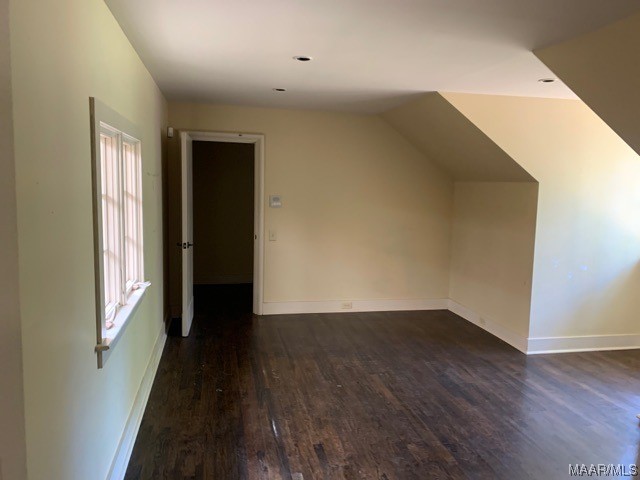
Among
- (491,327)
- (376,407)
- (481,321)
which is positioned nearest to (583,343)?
(491,327)

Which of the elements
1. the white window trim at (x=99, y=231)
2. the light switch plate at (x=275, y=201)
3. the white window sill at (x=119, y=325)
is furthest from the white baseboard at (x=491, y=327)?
the white window trim at (x=99, y=231)

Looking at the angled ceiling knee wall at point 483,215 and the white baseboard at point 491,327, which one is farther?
the white baseboard at point 491,327

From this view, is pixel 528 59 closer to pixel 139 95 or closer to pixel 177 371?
pixel 139 95

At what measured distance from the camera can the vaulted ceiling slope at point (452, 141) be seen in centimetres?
399

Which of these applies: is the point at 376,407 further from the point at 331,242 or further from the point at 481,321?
the point at 331,242

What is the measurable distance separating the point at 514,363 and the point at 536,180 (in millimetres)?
1636

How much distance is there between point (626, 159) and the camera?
13.7 ft

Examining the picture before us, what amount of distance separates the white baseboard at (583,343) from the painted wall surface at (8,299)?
13.6 feet

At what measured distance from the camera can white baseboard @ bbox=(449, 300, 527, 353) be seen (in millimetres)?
4323

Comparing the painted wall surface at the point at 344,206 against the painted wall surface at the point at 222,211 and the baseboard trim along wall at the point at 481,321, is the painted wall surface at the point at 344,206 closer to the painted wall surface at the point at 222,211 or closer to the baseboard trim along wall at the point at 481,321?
the baseboard trim along wall at the point at 481,321

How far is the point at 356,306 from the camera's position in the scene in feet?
18.0

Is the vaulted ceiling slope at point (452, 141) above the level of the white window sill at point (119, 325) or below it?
above

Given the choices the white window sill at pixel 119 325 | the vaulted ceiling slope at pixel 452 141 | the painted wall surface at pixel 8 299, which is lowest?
the white window sill at pixel 119 325

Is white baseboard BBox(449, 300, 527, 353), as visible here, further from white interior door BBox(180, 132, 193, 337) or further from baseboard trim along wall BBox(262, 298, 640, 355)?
white interior door BBox(180, 132, 193, 337)
